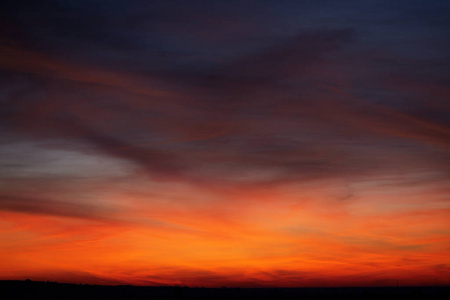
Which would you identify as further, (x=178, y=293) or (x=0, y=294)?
(x=0, y=294)

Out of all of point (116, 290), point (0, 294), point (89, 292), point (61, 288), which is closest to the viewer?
point (0, 294)

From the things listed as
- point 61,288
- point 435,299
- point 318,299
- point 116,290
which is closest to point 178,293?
point 318,299

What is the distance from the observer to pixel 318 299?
47.4 metres

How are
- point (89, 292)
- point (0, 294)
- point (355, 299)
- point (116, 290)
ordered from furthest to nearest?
point (116, 290), point (89, 292), point (0, 294), point (355, 299)

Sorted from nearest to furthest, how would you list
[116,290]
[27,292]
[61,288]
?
[27,292], [61,288], [116,290]

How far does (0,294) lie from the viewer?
246ft

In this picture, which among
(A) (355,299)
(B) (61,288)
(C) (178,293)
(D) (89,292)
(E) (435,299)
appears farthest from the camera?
(D) (89,292)

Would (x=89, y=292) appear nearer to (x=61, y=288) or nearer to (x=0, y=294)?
(x=61, y=288)

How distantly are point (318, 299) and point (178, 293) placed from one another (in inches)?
912

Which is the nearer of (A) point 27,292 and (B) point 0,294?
(B) point 0,294

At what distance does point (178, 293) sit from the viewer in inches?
1081

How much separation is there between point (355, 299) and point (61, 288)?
52800 mm

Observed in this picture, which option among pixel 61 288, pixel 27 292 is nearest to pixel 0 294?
pixel 27 292

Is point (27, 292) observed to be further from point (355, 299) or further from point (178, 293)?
point (178, 293)
